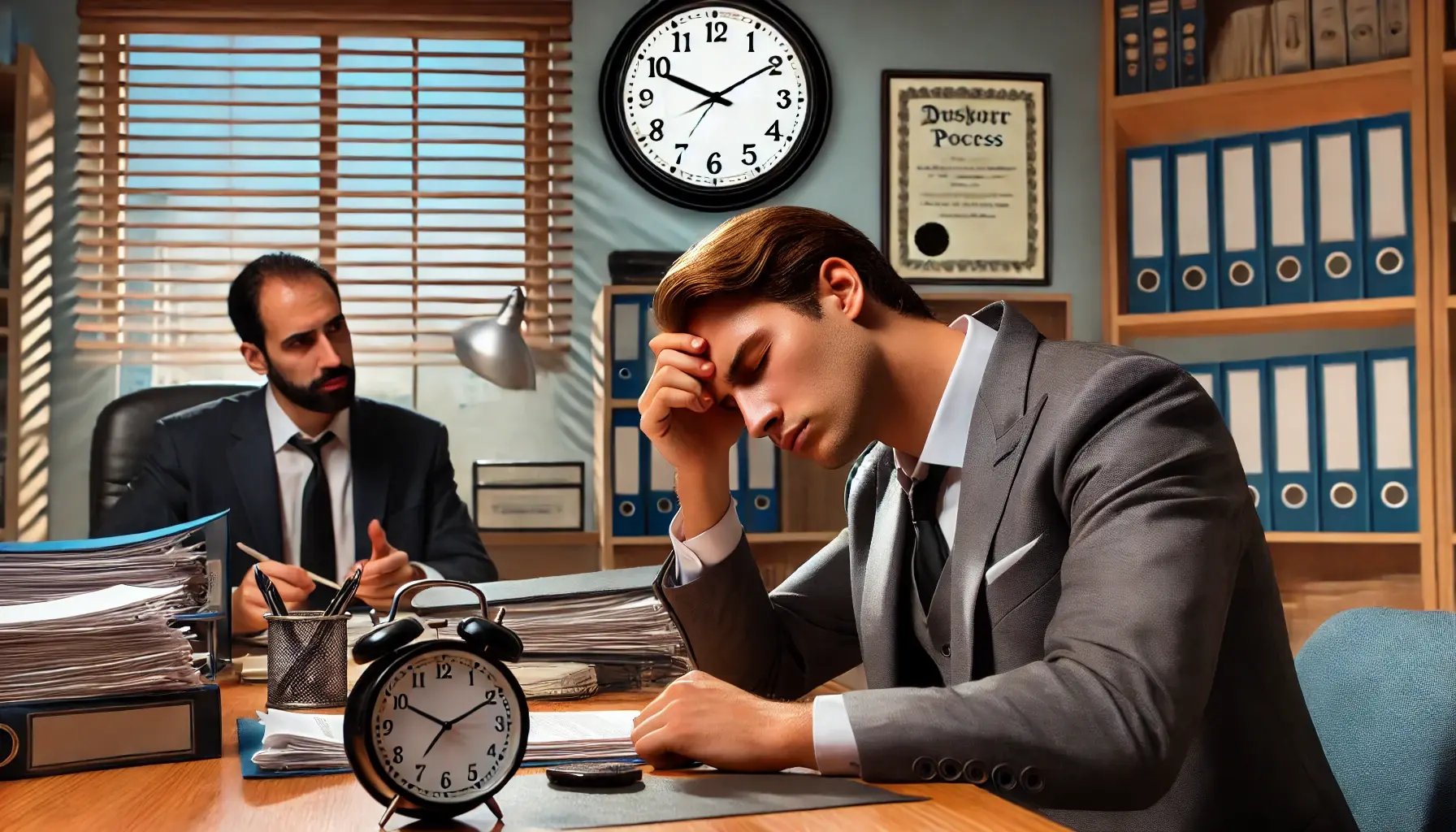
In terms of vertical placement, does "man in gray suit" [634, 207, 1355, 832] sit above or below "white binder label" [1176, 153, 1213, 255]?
below

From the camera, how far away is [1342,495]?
8.90ft

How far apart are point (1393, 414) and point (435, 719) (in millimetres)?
2407

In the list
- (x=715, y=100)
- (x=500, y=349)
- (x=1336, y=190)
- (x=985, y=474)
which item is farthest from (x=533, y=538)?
(x=985, y=474)

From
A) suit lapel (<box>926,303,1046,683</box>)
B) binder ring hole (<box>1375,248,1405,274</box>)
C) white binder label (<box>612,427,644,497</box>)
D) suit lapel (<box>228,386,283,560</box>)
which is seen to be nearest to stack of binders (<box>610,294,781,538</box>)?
white binder label (<box>612,427,644,497</box>)

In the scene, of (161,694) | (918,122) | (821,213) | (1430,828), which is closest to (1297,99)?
(918,122)

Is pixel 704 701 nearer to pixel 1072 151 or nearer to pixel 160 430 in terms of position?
pixel 160 430

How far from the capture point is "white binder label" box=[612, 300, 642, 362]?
307 cm

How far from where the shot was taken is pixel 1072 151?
11.7ft

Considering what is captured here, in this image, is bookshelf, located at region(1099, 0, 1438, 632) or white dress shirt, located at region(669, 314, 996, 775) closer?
A: white dress shirt, located at region(669, 314, 996, 775)

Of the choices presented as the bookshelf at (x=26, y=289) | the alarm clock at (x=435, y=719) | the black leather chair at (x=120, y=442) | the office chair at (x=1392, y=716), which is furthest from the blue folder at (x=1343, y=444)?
the bookshelf at (x=26, y=289)

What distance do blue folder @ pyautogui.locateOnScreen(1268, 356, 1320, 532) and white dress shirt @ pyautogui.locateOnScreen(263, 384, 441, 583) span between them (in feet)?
6.24

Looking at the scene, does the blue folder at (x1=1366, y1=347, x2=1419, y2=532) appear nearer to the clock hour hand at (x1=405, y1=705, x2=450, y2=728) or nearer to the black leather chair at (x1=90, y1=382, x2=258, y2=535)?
the clock hour hand at (x1=405, y1=705, x2=450, y2=728)

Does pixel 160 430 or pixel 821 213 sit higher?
pixel 821 213

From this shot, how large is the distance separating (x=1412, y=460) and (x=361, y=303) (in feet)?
8.26
